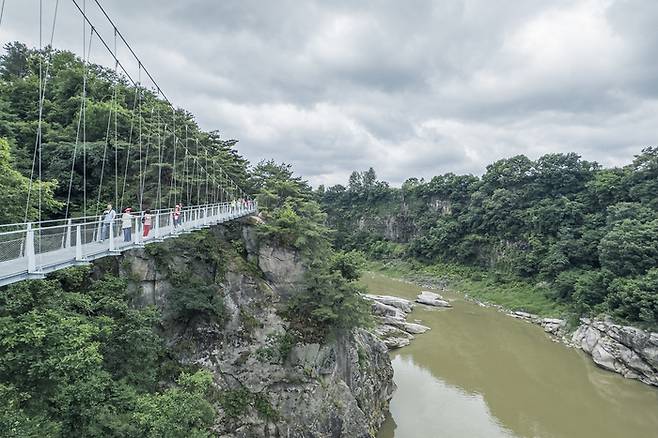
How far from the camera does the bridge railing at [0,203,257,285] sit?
5906 millimetres

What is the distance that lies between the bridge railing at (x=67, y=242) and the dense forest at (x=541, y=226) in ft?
80.1

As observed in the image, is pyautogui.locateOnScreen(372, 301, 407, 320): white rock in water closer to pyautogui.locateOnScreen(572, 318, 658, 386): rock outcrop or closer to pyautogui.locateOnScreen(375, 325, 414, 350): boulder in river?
pyautogui.locateOnScreen(375, 325, 414, 350): boulder in river

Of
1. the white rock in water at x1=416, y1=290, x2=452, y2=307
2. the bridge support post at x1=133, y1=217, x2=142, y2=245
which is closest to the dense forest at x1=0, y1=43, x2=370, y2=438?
the bridge support post at x1=133, y1=217, x2=142, y2=245

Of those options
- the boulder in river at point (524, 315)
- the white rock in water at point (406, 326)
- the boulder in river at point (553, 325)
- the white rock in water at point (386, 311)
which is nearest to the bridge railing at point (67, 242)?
the white rock in water at point (406, 326)

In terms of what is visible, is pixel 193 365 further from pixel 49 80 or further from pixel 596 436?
pixel 49 80

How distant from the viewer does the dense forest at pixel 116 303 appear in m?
8.18

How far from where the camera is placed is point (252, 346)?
1371 cm

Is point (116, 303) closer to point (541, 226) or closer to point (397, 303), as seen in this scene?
point (397, 303)

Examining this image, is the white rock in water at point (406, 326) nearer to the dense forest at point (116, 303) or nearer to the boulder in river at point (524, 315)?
the boulder in river at point (524, 315)

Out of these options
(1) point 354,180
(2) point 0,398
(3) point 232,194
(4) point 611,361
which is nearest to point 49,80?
(3) point 232,194

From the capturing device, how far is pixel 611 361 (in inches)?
870

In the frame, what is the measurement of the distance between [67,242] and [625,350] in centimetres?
2589

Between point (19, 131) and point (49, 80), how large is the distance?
10001 mm

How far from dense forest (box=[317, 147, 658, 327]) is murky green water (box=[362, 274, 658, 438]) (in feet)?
15.1
